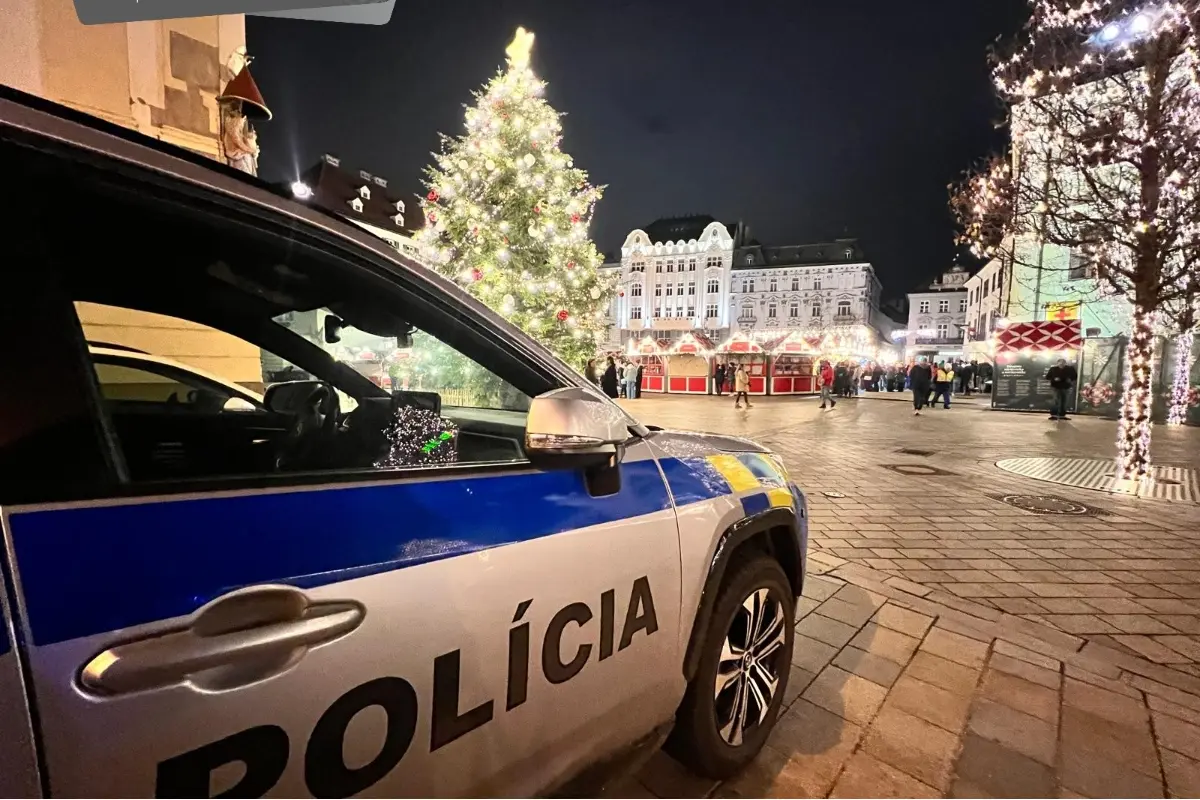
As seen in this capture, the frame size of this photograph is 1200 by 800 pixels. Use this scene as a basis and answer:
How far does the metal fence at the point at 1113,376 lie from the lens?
51.8 ft

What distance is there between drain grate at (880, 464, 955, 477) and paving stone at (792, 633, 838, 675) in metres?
5.77

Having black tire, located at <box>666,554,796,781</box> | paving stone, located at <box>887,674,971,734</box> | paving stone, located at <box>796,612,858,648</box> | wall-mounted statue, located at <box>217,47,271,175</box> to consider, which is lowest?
paving stone, located at <box>887,674,971,734</box>

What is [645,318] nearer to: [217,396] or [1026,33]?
[1026,33]

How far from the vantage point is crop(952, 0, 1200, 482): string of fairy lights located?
715cm

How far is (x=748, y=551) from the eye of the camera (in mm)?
2188

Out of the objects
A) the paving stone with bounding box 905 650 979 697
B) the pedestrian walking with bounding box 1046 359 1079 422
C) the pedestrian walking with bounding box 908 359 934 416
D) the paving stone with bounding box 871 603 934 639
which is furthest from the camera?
the pedestrian walking with bounding box 908 359 934 416

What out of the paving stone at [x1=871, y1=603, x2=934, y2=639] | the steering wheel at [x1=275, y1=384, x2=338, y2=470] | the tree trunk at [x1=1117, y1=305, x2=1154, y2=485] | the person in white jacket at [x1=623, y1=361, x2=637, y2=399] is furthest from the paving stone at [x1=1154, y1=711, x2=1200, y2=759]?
the person in white jacket at [x1=623, y1=361, x2=637, y2=399]

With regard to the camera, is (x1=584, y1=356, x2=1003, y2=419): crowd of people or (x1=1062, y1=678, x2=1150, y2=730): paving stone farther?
(x1=584, y1=356, x2=1003, y2=419): crowd of people

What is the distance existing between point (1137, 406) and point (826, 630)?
763 centimetres

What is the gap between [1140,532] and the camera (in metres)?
5.31

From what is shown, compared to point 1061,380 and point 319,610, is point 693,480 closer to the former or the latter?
point 319,610

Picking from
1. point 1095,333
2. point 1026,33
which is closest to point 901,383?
point 1095,333

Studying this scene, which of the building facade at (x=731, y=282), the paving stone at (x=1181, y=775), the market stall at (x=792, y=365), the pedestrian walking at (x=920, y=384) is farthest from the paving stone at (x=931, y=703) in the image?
the building facade at (x=731, y=282)

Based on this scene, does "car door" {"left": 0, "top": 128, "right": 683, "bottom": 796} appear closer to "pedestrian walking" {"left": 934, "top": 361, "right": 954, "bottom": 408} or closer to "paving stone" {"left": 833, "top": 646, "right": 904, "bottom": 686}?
"paving stone" {"left": 833, "top": 646, "right": 904, "bottom": 686}
